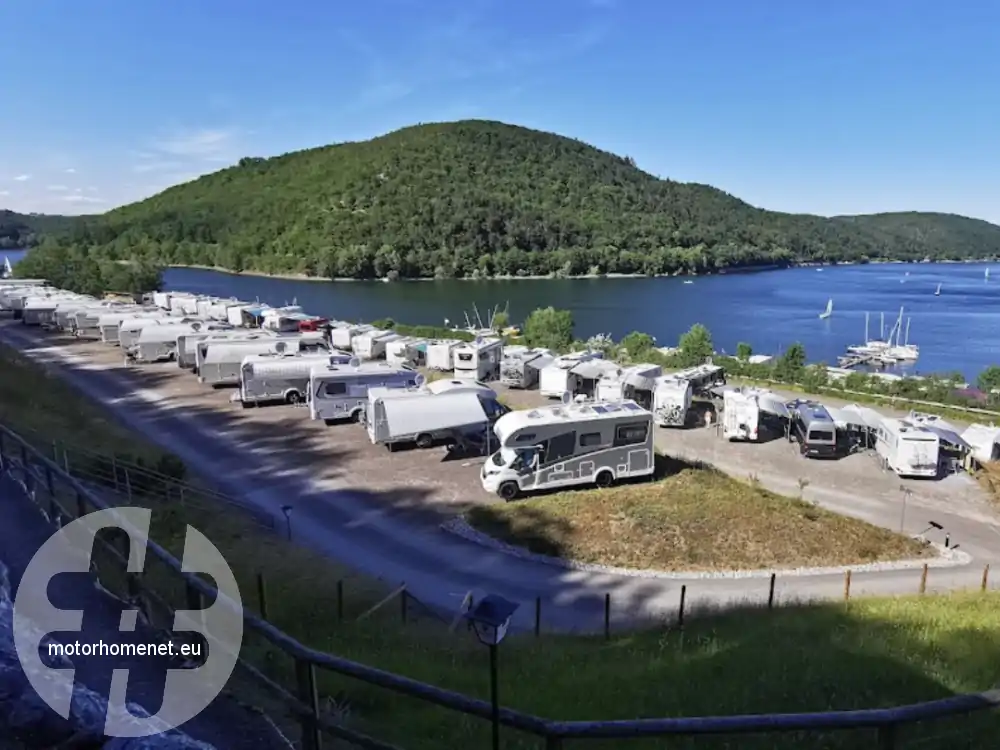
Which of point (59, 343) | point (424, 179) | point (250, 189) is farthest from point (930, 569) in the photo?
point (250, 189)

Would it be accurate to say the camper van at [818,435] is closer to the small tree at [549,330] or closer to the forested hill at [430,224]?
the small tree at [549,330]

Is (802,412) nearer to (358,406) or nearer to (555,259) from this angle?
(358,406)

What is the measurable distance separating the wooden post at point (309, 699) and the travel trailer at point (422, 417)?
15543 millimetres

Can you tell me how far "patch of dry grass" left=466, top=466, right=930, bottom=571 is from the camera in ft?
43.6

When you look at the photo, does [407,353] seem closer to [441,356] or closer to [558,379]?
[441,356]

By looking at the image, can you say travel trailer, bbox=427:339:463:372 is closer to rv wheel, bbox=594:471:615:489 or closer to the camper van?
rv wheel, bbox=594:471:615:489

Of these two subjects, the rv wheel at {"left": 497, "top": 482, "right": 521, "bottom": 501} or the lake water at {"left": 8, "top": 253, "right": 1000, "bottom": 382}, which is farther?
the lake water at {"left": 8, "top": 253, "right": 1000, "bottom": 382}

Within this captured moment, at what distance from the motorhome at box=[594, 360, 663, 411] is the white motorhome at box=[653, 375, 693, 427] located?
1.55 feet

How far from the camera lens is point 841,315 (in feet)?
279

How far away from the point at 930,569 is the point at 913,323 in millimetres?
77861

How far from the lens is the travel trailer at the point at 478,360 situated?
29.1m

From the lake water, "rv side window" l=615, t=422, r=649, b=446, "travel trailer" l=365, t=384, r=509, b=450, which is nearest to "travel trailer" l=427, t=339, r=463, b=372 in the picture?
"travel trailer" l=365, t=384, r=509, b=450

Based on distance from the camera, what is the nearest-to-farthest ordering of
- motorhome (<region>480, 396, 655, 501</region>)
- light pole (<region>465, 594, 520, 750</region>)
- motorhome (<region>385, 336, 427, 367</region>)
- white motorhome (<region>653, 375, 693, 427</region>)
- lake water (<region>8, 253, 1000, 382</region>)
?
light pole (<region>465, 594, 520, 750</region>), motorhome (<region>480, 396, 655, 501</region>), white motorhome (<region>653, 375, 693, 427</region>), motorhome (<region>385, 336, 427, 367</region>), lake water (<region>8, 253, 1000, 382</region>)

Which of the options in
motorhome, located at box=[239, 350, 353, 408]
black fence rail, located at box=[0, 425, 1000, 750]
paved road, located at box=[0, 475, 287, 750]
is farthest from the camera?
motorhome, located at box=[239, 350, 353, 408]
